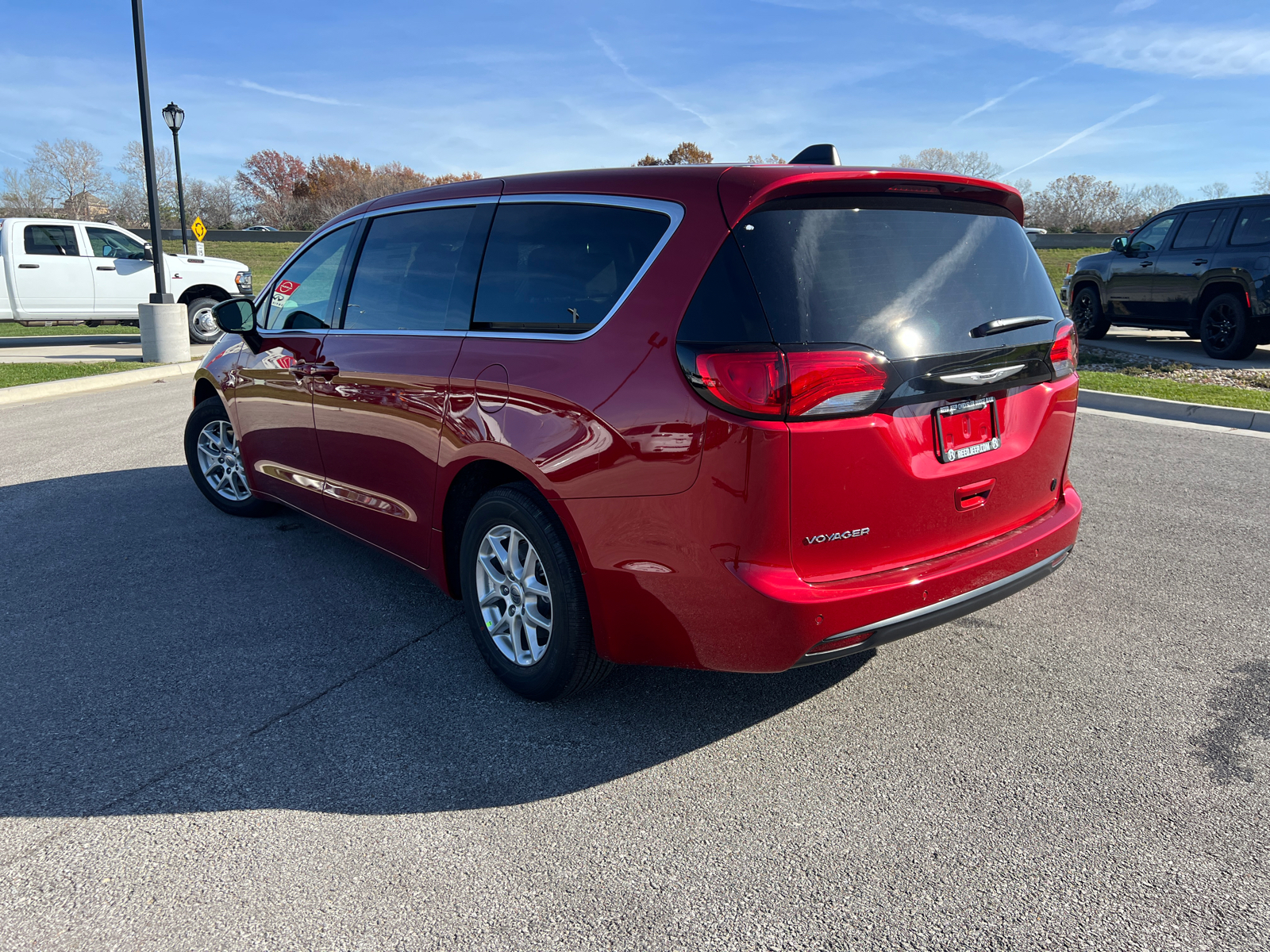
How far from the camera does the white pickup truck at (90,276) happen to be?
15.9 metres

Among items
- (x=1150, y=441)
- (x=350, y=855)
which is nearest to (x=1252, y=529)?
(x=1150, y=441)

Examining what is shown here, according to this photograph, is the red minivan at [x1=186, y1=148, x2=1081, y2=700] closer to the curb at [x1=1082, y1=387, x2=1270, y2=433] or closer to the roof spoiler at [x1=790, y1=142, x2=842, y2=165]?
the roof spoiler at [x1=790, y1=142, x2=842, y2=165]

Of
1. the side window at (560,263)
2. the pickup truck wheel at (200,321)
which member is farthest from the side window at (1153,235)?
the pickup truck wheel at (200,321)

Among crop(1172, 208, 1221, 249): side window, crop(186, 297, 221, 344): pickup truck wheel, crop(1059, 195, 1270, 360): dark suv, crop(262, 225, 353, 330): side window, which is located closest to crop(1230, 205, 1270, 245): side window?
crop(1059, 195, 1270, 360): dark suv

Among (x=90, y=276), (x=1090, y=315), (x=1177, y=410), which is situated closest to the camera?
(x=1177, y=410)

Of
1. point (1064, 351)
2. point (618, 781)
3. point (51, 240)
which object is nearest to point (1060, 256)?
point (51, 240)

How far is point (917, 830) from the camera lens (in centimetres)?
256

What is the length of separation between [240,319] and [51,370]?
952 centimetres

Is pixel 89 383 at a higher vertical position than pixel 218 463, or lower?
lower

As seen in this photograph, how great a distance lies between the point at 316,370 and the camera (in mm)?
4277

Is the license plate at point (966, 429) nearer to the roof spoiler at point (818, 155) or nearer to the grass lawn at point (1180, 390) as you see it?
the roof spoiler at point (818, 155)

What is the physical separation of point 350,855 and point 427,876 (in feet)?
0.81

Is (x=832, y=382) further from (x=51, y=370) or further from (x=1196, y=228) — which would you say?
(x=1196, y=228)

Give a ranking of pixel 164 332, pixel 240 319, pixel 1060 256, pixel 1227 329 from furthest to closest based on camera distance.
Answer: pixel 1060 256 → pixel 164 332 → pixel 1227 329 → pixel 240 319
